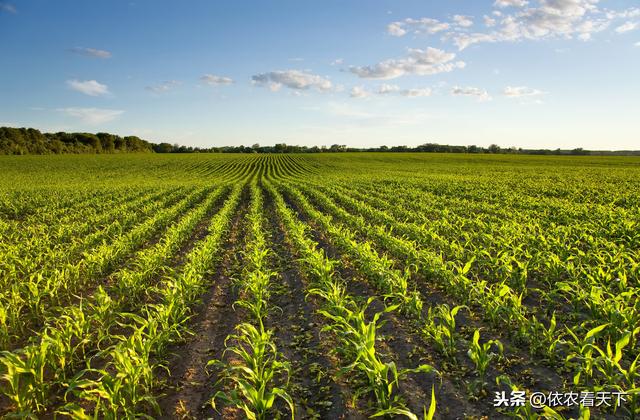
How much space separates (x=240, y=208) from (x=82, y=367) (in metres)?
15.9

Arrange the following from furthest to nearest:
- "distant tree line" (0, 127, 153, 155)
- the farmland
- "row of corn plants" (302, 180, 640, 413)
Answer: "distant tree line" (0, 127, 153, 155) < the farmland < "row of corn plants" (302, 180, 640, 413)

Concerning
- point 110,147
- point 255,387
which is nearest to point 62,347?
point 255,387

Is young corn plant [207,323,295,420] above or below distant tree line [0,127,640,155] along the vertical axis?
below

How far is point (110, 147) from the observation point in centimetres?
11894

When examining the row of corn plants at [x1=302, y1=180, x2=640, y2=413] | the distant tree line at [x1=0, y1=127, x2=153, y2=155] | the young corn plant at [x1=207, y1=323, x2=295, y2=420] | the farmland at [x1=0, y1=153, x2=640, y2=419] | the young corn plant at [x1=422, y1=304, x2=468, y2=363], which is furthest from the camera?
the distant tree line at [x1=0, y1=127, x2=153, y2=155]

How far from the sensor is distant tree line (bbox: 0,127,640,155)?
310 ft

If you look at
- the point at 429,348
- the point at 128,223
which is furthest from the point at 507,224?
Result: the point at 128,223

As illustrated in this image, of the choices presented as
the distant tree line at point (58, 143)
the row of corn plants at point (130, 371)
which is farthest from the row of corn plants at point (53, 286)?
the distant tree line at point (58, 143)

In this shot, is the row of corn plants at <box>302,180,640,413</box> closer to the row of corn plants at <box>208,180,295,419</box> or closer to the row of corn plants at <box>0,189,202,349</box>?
the row of corn plants at <box>208,180,295,419</box>

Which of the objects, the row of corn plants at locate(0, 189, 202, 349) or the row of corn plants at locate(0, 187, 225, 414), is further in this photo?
the row of corn plants at locate(0, 189, 202, 349)

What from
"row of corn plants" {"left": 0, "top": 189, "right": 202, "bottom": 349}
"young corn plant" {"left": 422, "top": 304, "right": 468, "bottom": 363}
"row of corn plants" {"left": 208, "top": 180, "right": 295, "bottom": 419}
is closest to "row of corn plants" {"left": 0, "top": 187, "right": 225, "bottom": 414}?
"row of corn plants" {"left": 0, "top": 189, "right": 202, "bottom": 349}

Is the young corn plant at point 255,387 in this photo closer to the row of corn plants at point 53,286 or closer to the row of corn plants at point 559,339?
the row of corn plants at point 559,339

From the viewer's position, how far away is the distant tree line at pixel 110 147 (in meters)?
94.4

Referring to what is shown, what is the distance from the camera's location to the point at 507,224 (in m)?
12.7
